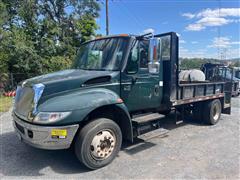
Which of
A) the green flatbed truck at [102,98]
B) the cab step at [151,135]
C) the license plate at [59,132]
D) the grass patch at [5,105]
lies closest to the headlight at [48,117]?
the green flatbed truck at [102,98]

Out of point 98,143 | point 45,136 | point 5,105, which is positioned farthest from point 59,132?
point 5,105

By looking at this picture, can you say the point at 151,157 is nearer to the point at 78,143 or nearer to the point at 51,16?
the point at 78,143

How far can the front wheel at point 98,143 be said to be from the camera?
11.0 feet

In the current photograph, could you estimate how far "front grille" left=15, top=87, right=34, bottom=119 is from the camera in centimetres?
334

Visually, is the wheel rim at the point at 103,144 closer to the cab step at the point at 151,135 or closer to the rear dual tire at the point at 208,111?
the cab step at the point at 151,135

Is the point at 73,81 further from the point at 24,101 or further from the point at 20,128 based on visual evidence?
the point at 20,128

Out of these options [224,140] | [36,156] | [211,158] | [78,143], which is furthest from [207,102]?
[36,156]

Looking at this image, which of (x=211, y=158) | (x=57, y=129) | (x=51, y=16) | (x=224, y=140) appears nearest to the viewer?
(x=57, y=129)

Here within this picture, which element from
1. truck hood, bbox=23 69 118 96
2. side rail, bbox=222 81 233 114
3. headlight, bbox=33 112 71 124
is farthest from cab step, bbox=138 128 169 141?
side rail, bbox=222 81 233 114

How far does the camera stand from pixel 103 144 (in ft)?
11.9

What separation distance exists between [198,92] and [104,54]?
10.6ft

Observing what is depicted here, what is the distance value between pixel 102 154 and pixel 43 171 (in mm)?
1033

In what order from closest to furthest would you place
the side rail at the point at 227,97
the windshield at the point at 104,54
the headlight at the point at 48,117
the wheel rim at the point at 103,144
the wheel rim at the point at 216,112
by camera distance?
the headlight at the point at 48,117, the wheel rim at the point at 103,144, the windshield at the point at 104,54, the wheel rim at the point at 216,112, the side rail at the point at 227,97

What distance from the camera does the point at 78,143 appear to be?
3.35 metres
